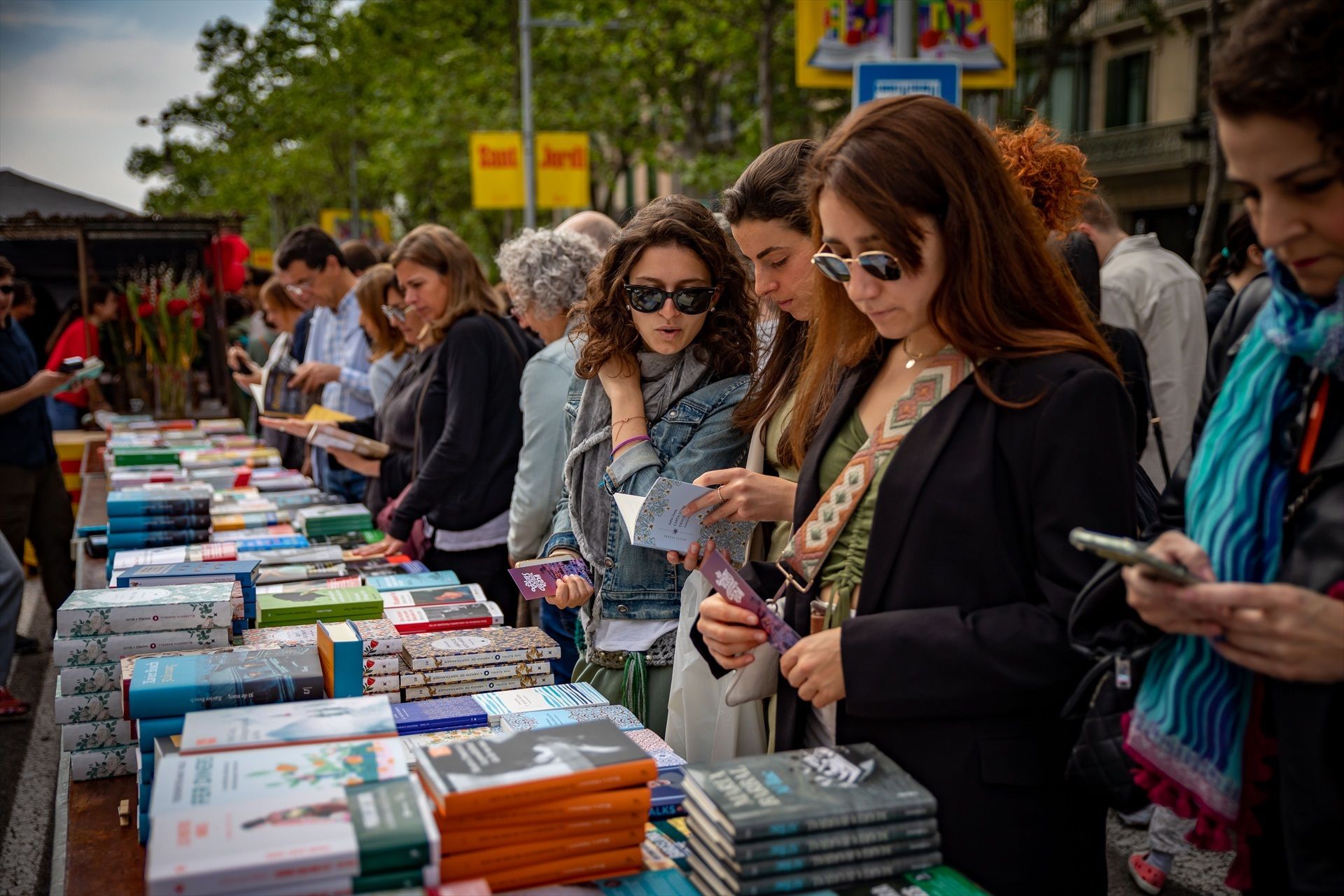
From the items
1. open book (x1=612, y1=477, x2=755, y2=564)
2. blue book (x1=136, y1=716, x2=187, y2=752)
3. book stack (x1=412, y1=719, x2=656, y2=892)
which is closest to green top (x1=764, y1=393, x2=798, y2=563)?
open book (x1=612, y1=477, x2=755, y2=564)

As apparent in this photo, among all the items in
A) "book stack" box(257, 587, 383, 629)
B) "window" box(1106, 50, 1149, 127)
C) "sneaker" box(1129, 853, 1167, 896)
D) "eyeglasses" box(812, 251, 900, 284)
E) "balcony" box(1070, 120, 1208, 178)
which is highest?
"window" box(1106, 50, 1149, 127)

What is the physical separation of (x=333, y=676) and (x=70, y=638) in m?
0.66

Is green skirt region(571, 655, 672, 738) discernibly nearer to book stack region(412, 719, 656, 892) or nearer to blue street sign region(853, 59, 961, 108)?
book stack region(412, 719, 656, 892)

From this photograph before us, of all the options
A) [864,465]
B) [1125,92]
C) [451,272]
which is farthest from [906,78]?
[1125,92]

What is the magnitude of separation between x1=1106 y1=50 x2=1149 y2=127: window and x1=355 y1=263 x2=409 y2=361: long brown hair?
25.7m

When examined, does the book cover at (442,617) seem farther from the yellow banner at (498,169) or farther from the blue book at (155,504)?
the yellow banner at (498,169)

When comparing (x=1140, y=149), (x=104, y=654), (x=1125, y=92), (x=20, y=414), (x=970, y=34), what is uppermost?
(x=1125, y=92)

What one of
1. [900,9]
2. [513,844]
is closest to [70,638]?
[513,844]

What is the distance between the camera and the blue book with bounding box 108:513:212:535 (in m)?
3.80

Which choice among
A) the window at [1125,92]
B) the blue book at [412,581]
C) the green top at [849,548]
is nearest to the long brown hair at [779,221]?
the green top at [849,548]

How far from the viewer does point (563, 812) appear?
1584mm

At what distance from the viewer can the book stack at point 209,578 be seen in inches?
107

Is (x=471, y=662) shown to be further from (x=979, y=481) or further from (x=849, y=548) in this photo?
(x=979, y=481)

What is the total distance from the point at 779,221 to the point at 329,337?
15.6 ft
